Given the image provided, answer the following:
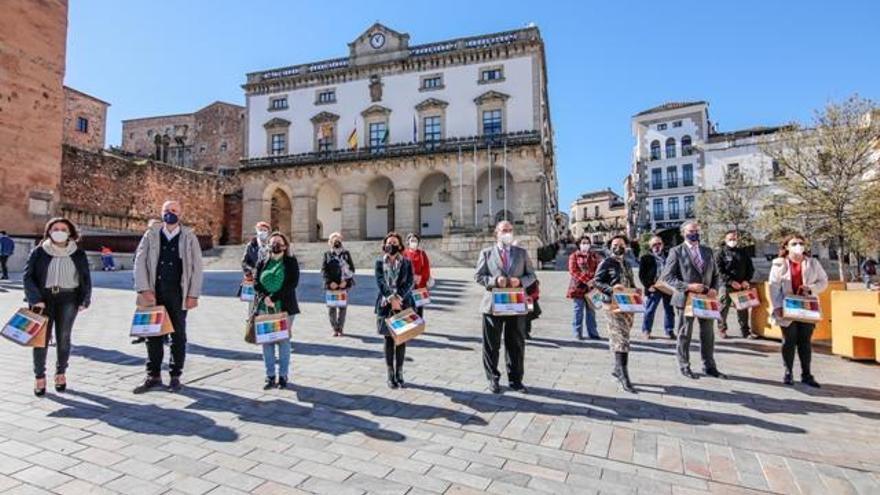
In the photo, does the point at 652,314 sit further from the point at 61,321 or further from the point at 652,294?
the point at 61,321

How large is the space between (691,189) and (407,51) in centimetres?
3055

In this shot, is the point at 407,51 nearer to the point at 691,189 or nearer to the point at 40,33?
Result: the point at 40,33

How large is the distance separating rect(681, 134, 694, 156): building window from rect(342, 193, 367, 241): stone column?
110 ft

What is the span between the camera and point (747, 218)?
2880 cm

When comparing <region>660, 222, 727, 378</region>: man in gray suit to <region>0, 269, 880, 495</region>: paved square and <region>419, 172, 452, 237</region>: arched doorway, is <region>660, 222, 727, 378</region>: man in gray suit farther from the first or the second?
<region>419, 172, 452, 237</region>: arched doorway

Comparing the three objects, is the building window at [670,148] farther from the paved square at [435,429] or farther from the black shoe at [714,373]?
the black shoe at [714,373]

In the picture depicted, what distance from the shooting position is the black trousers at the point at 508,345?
4984 mm

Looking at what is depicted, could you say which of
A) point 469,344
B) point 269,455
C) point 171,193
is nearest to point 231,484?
point 269,455

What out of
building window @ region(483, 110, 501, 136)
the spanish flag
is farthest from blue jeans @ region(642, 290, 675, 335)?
the spanish flag

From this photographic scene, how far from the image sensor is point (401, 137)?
3300cm

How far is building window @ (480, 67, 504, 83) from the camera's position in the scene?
102 ft

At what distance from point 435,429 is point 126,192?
1379 inches

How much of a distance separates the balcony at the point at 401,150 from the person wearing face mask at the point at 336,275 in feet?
74.5

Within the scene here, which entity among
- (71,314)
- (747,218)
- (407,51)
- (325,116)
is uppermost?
(407,51)
